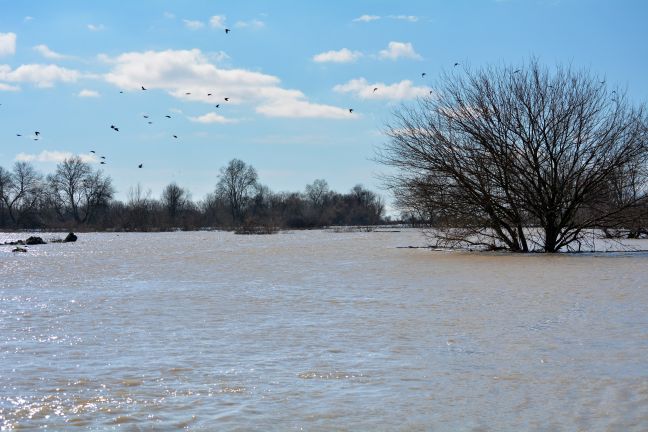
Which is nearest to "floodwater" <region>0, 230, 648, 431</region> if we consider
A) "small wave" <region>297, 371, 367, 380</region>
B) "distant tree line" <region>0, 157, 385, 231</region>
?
"small wave" <region>297, 371, 367, 380</region>

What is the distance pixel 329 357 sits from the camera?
674 centimetres

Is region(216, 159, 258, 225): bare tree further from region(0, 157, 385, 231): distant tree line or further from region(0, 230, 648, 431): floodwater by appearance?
region(0, 230, 648, 431): floodwater

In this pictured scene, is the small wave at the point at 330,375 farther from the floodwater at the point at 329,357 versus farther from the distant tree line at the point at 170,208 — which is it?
the distant tree line at the point at 170,208

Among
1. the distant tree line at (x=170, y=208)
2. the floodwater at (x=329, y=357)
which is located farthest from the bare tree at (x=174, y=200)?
the floodwater at (x=329, y=357)

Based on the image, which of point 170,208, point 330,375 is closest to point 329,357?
point 330,375

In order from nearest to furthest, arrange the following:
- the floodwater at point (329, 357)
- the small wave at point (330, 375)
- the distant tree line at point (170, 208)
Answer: the floodwater at point (329, 357), the small wave at point (330, 375), the distant tree line at point (170, 208)

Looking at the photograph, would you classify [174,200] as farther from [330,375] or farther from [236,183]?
[330,375]

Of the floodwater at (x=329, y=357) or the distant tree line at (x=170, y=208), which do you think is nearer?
the floodwater at (x=329, y=357)

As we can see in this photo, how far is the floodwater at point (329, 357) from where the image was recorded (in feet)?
15.7

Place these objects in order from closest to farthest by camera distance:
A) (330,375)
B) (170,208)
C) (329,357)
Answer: (330,375), (329,357), (170,208)

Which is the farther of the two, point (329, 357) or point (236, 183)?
point (236, 183)

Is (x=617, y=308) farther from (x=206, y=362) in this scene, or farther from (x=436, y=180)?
(x=436, y=180)

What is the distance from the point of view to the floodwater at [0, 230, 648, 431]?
479 centimetres

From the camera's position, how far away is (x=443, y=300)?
443 inches
